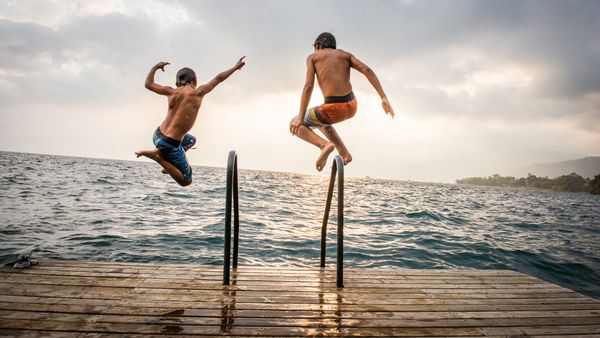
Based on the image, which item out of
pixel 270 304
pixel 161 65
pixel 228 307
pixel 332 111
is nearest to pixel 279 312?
pixel 270 304

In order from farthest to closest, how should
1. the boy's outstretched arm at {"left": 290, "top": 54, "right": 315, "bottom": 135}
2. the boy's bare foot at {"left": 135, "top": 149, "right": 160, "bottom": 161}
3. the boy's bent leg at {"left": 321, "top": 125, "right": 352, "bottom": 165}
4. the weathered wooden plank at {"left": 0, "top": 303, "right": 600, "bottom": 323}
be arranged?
the boy's bent leg at {"left": 321, "top": 125, "right": 352, "bottom": 165}, the boy's bare foot at {"left": 135, "top": 149, "right": 160, "bottom": 161}, the boy's outstretched arm at {"left": 290, "top": 54, "right": 315, "bottom": 135}, the weathered wooden plank at {"left": 0, "top": 303, "right": 600, "bottom": 323}

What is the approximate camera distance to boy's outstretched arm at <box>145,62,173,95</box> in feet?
14.1

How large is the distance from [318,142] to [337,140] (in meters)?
0.53

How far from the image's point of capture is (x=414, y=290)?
4.03 metres

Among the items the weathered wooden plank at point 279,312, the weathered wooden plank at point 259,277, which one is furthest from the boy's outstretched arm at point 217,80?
the weathered wooden plank at point 279,312

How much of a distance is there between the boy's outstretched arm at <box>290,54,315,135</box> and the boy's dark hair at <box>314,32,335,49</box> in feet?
0.75

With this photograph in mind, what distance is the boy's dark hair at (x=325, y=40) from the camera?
4.27 m

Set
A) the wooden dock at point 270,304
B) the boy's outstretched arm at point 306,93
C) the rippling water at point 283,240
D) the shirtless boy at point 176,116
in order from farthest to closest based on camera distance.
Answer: the rippling water at point 283,240 → the shirtless boy at point 176,116 → the boy's outstretched arm at point 306,93 → the wooden dock at point 270,304

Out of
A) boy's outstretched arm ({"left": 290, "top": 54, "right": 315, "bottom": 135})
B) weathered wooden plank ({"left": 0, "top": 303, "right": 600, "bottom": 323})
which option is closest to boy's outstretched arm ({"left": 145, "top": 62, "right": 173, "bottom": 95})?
boy's outstretched arm ({"left": 290, "top": 54, "right": 315, "bottom": 135})

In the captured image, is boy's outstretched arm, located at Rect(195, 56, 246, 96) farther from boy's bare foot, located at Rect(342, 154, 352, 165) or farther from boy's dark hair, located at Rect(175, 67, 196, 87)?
boy's bare foot, located at Rect(342, 154, 352, 165)

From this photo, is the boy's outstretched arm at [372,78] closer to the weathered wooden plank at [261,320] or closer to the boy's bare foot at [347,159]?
the boy's bare foot at [347,159]

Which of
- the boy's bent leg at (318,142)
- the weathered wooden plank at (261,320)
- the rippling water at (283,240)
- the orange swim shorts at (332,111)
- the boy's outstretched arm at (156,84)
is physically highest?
the boy's outstretched arm at (156,84)

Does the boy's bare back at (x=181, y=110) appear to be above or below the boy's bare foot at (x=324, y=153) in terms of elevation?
above

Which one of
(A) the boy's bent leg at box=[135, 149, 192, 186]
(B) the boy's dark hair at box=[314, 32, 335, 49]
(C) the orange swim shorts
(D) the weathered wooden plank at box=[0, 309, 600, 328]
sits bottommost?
(D) the weathered wooden plank at box=[0, 309, 600, 328]
